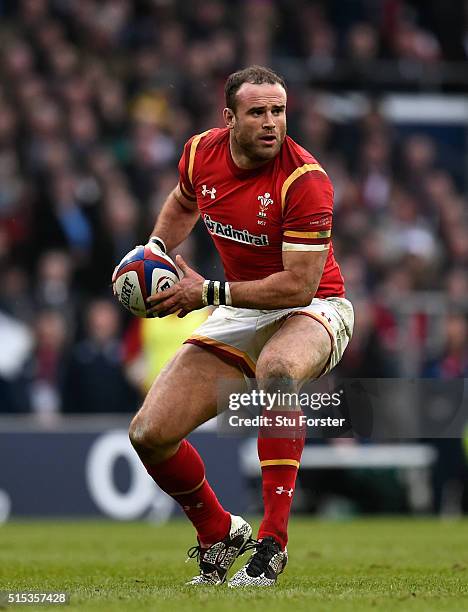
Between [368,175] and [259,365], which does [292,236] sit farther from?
[368,175]

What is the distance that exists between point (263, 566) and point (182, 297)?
1.29m

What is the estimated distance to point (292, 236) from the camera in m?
6.60

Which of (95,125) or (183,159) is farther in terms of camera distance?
(95,125)

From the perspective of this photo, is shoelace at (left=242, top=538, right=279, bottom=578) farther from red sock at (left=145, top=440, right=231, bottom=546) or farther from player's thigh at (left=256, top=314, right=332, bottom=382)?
player's thigh at (left=256, top=314, right=332, bottom=382)

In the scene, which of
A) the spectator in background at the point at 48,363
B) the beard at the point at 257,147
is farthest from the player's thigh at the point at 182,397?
the spectator in background at the point at 48,363

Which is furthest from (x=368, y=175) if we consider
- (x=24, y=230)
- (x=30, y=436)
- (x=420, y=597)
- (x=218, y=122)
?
(x=420, y=597)

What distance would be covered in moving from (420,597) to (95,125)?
10363 millimetres

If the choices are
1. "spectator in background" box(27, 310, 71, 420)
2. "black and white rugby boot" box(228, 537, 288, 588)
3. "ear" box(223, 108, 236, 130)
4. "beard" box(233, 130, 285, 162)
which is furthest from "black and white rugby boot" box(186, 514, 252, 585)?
"spectator in background" box(27, 310, 71, 420)

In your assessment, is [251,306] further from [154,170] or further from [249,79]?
[154,170]

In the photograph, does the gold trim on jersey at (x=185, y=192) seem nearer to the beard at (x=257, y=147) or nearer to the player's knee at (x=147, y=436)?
the beard at (x=257, y=147)

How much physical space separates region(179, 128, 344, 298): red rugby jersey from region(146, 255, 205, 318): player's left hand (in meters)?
0.38

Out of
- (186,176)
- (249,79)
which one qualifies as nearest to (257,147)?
(249,79)

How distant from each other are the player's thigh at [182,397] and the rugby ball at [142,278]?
1.17 feet

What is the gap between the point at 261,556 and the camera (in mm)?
6488
